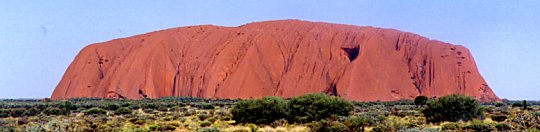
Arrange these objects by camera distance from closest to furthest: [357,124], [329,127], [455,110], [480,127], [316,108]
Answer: [329,127] < [480,127] < [357,124] < [455,110] < [316,108]

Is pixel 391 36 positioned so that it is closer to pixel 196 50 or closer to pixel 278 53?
pixel 278 53

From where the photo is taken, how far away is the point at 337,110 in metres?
28.3

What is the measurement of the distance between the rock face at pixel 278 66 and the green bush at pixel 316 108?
46.9 metres

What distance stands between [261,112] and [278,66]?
56964 mm

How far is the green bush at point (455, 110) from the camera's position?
26156 mm

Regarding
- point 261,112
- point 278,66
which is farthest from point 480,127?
point 278,66

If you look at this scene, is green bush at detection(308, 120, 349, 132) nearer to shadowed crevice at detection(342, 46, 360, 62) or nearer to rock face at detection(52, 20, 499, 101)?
rock face at detection(52, 20, 499, 101)

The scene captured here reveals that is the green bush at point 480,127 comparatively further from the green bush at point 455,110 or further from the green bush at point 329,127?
the green bush at point 329,127

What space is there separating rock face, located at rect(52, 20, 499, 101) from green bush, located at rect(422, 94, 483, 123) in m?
48.2

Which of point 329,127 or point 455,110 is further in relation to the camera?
point 455,110

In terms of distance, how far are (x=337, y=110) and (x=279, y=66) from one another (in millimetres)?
56629

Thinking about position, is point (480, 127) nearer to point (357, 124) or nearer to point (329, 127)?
point (357, 124)

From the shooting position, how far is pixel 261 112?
27812mm

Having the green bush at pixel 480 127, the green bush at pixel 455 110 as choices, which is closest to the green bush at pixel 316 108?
the green bush at pixel 455 110
